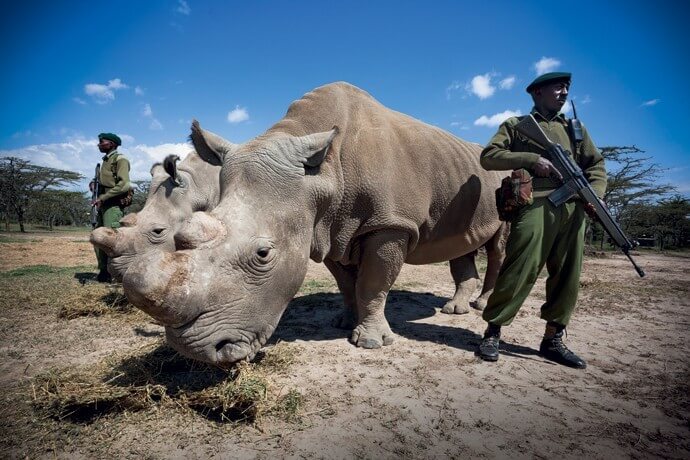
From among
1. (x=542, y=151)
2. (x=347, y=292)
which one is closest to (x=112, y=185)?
(x=347, y=292)

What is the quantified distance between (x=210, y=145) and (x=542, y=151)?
3.20 m

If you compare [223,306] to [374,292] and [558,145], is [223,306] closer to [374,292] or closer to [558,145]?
[374,292]

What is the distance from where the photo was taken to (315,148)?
3043mm

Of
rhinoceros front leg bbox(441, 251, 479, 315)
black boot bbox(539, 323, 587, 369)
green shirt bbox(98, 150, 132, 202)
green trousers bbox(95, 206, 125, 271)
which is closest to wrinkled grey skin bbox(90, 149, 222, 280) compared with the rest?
green shirt bbox(98, 150, 132, 202)

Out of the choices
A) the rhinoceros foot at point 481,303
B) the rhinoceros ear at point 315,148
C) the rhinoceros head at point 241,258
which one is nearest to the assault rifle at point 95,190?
the rhinoceros head at point 241,258

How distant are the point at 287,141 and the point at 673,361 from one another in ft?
13.5

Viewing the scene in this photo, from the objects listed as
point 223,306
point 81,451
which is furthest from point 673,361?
point 81,451

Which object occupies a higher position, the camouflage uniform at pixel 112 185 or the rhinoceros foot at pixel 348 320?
the camouflage uniform at pixel 112 185

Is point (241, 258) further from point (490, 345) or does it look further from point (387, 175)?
point (490, 345)

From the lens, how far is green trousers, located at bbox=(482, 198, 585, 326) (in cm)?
329

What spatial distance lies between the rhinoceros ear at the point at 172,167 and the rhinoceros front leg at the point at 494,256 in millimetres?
4645

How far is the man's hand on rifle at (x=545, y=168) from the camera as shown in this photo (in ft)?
10.7

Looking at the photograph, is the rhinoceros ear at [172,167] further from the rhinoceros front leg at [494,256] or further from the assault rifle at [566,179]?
the rhinoceros front leg at [494,256]

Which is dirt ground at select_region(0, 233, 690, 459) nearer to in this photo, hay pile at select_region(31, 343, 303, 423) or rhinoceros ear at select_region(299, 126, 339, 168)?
hay pile at select_region(31, 343, 303, 423)
